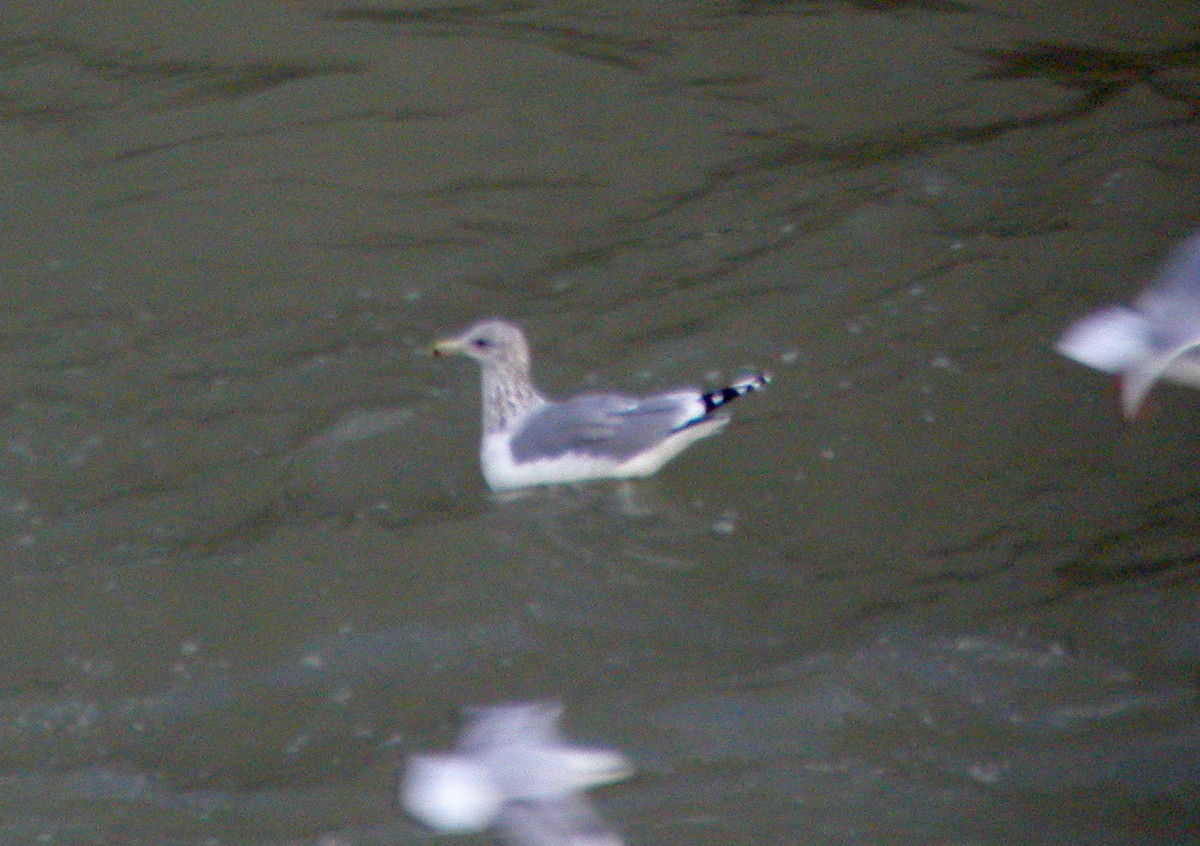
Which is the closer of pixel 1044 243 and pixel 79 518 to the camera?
pixel 79 518

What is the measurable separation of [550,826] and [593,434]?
2.77 meters

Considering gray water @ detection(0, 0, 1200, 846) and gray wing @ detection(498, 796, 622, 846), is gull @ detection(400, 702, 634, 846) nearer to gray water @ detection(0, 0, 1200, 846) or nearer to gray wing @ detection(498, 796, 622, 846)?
gray wing @ detection(498, 796, 622, 846)

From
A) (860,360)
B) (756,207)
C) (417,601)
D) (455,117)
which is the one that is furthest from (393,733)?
(455,117)

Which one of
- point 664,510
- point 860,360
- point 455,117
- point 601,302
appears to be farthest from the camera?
point 455,117

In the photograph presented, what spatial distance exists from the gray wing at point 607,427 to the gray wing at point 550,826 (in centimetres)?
233

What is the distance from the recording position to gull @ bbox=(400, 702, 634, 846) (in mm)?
4613

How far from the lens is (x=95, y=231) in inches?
375

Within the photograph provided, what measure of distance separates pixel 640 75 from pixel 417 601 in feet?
15.9

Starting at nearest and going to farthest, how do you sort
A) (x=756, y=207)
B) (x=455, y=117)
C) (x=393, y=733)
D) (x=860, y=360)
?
(x=393, y=733) < (x=860, y=360) < (x=756, y=207) < (x=455, y=117)

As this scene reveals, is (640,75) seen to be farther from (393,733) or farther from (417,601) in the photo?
(393,733)

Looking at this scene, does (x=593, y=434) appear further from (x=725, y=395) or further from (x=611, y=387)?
(x=611, y=387)

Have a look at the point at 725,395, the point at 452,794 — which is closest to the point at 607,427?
the point at 725,395

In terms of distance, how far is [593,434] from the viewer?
7.33m

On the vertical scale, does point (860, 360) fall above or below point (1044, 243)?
below
